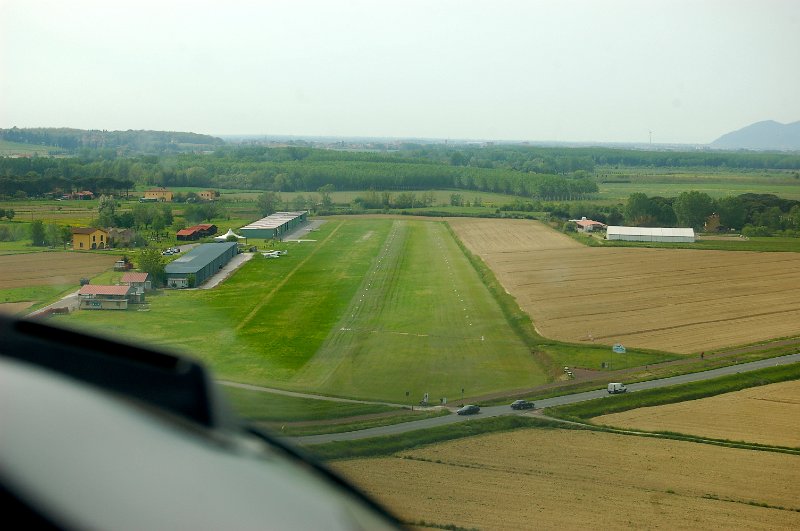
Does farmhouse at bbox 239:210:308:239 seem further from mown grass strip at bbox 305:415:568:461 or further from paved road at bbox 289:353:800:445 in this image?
mown grass strip at bbox 305:415:568:461

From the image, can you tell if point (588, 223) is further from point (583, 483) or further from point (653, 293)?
point (583, 483)

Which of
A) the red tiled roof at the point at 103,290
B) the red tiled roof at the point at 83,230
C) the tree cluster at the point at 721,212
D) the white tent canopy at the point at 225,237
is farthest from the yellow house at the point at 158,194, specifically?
the tree cluster at the point at 721,212

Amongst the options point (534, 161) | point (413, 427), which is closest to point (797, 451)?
point (413, 427)

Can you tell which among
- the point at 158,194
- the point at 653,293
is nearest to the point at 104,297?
the point at 653,293

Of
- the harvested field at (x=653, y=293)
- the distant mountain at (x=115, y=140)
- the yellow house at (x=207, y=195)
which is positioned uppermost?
the distant mountain at (x=115, y=140)

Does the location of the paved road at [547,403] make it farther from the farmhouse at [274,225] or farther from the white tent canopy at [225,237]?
the farmhouse at [274,225]

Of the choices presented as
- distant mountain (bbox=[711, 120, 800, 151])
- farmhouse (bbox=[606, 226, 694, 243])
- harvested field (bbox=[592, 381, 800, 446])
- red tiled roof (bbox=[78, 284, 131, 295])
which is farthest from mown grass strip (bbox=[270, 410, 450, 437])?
distant mountain (bbox=[711, 120, 800, 151])
